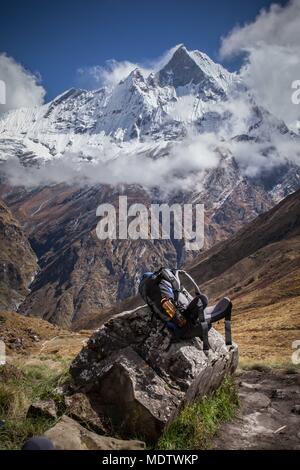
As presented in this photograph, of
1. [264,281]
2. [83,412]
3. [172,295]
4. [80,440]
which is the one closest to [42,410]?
[83,412]

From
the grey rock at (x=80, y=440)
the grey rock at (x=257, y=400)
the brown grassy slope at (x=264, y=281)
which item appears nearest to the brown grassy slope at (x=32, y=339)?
the brown grassy slope at (x=264, y=281)

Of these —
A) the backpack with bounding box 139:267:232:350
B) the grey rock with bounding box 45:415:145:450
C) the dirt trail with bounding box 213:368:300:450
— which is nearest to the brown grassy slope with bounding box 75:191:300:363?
the dirt trail with bounding box 213:368:300:450

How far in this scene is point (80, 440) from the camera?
779 cm

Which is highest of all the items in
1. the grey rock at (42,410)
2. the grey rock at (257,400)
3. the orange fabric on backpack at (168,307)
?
the orange fabric on backpack at (168,307)

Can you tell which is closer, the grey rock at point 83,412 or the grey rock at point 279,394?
the grey rock at point 83,412

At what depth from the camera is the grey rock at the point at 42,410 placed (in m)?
8.98

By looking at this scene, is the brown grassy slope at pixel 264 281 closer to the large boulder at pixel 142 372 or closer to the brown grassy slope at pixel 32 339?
the large boulder at pixel 142 372

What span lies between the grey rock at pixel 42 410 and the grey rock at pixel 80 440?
24.5 inches

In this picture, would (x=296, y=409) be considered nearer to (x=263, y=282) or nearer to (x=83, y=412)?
(x=83, y=412)

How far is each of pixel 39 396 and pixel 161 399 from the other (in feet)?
8.64

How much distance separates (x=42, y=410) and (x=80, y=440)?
149cm

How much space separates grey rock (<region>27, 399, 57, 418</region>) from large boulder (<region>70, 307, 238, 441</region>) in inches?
32.5

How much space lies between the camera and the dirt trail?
30.4 feet

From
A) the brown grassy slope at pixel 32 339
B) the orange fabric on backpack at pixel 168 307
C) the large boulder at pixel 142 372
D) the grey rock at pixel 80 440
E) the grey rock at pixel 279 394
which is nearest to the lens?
the grey rock at pixel 80 440
